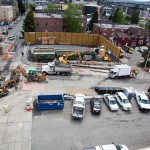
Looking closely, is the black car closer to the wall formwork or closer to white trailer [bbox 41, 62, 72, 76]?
white trailer [bbox 41, 62, 72, 76]

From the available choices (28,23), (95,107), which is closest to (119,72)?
(95,107)

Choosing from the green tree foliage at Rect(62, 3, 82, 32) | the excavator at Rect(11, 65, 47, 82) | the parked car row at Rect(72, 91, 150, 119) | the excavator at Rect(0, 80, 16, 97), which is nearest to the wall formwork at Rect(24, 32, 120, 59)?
the green tree foliage at Rect(62, 3, 82, 32)

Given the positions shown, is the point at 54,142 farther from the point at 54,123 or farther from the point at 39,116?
the point at 39,116

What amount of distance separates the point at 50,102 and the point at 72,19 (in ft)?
147

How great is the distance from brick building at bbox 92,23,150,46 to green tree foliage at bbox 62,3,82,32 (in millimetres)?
6545

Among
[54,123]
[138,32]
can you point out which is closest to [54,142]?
[54,123]

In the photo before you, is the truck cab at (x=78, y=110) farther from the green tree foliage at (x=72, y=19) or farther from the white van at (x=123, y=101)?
the green tree foliage at (x=72, y=19)

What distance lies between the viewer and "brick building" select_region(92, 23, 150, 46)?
190 feet

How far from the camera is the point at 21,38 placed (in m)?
61.4

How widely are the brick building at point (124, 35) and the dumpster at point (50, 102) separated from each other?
3648 centimetres

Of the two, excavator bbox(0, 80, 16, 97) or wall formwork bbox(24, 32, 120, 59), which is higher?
wall formwork bbox(24, 32, 120, 59)

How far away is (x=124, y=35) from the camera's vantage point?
5894 centimetres

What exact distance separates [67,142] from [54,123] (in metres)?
3.43

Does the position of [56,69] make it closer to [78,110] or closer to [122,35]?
[78,110]
